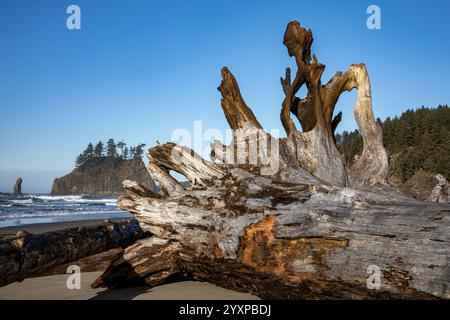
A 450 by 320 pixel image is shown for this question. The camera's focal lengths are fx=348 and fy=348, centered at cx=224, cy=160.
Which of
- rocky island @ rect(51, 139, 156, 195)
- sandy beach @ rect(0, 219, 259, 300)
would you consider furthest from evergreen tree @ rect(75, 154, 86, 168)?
sandy beach @ rect(0, 219, 259, 300)

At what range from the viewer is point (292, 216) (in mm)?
4230

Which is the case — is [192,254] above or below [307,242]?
below

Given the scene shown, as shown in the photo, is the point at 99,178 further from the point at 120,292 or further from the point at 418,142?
the point at 120,292

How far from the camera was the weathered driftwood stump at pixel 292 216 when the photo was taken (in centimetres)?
357

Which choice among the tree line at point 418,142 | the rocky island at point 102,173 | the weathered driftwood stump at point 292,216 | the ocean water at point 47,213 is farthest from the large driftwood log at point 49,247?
the rocky island at point 102,173

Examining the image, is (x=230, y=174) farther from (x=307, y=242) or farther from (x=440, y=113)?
(x=440, y=113)

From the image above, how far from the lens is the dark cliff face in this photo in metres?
115

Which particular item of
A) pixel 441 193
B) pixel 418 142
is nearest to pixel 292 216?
pixel 441 193

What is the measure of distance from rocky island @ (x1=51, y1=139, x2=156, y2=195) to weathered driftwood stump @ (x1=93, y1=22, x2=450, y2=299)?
4225 inches

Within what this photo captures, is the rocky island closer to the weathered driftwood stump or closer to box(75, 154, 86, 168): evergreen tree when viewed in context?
box(75, 154, 86, 168): evergreen tree

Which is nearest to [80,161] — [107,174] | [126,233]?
[107,174]

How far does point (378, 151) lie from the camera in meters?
6.72
